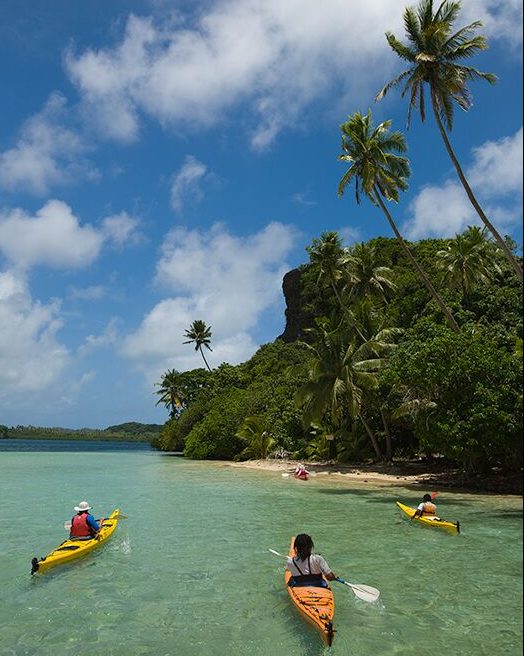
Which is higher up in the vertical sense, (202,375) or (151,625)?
(202,375)

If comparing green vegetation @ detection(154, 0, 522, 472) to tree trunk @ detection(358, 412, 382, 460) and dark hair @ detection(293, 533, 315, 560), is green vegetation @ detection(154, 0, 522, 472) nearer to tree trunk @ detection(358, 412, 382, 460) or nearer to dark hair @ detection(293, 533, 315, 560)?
tree trunk @ detection(358, 412, 382, 460)

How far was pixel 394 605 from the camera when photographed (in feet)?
30.0

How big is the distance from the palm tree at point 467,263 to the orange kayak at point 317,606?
2761cm

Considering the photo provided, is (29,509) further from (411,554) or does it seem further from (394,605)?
(394,605)

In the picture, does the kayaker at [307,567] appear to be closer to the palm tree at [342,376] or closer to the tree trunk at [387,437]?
the palm tree at [342,376]

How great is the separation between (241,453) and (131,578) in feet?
122

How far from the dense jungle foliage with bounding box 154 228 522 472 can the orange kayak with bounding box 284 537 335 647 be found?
12.2ft

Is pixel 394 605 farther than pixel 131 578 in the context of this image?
No

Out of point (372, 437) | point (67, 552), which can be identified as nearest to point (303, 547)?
point (67, 552)

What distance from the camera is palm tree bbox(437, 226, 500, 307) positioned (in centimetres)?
3309

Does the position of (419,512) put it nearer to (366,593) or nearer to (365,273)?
(366,593)

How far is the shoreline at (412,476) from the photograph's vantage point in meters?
23.0

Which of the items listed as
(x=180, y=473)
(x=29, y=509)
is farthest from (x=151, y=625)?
(x=180, y=473)

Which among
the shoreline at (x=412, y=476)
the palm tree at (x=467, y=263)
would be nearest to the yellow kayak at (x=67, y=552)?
the shoreline at (x=412, y=476)
